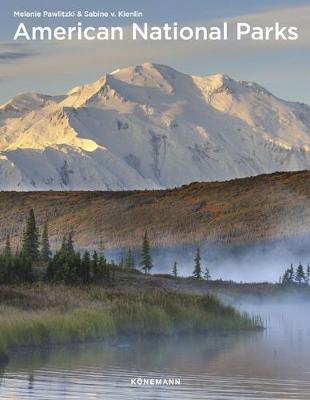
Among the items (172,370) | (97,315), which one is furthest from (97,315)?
(172,370)

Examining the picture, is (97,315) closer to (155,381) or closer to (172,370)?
(172,370)

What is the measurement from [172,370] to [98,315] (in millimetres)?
7861

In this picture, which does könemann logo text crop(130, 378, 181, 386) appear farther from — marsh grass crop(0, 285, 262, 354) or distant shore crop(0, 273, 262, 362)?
marsh grass crop(0, 285, 262, 354)

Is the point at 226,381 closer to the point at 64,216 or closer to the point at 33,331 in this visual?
the point at 33,331

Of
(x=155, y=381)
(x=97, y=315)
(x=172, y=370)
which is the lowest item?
(x=155, y=381)

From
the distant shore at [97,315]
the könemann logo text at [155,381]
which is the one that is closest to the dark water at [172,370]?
the könemann logo text at [155,381]

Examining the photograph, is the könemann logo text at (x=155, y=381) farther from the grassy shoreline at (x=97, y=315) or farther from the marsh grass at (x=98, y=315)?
the marsh grass at (x=98, y=315)

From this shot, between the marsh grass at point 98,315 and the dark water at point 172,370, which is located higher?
the marsh grass at point 98,315

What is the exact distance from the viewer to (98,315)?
50.4 meters

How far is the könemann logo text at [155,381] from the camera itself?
39272mm

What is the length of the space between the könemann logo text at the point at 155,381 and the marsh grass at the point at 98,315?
17.7 feet

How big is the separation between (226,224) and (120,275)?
77964 mm

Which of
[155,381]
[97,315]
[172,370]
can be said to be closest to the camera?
[155,381]

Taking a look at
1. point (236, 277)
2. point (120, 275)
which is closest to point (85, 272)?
point (120, 275)
